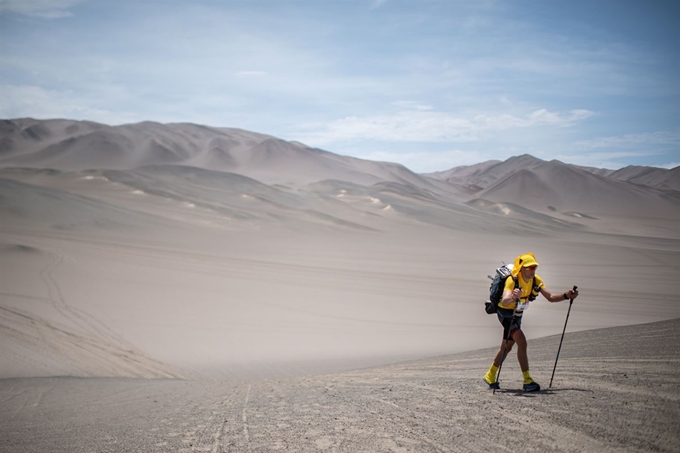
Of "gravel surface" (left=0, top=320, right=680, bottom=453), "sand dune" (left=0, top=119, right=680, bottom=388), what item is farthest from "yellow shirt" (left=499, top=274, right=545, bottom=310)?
"sand dune" (left=0, top=119, right=680, bottom=388)

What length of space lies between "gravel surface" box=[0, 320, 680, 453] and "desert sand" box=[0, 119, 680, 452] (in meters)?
0.03

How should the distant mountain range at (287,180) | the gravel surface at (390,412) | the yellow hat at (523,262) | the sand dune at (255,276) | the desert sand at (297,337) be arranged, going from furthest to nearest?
the distant mountain range at (287,180) → the sand dune at (255,276) → the yellow hat at (523,262) → the desert sand at (297,337) → the gravel surface at (390,412)

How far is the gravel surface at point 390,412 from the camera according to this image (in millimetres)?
4074

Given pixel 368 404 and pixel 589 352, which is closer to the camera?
pixel 368 404

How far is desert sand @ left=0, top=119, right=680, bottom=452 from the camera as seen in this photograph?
452 cm

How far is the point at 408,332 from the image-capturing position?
1335 centimetres

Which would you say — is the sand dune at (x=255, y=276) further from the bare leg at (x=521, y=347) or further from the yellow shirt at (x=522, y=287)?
the yellow shirt at (x=522, y=287)

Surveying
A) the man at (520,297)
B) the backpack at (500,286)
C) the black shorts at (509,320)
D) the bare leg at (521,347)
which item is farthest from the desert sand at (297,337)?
the backpack at (500,286)

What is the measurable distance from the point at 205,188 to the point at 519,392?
191 feet

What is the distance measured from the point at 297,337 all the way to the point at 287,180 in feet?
304

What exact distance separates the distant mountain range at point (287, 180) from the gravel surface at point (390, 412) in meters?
37.9

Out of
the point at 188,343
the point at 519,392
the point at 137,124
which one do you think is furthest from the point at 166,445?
the point at 137,124

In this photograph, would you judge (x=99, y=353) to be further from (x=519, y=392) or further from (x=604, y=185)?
(x=604, y=185)

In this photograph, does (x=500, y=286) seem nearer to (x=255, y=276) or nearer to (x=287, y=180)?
(x=255, y=276)
